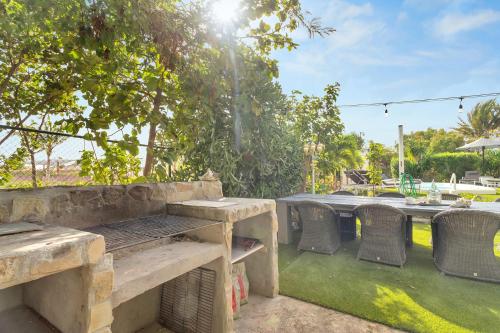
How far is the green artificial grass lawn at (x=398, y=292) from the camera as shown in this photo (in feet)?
8.52

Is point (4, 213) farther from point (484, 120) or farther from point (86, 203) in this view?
point (484, 120)

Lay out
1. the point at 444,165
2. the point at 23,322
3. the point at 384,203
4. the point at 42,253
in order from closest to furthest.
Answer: the point at 42,253
the point at 23,322
the point at 384,203
the point at 444,165

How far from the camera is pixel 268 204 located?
120 inches

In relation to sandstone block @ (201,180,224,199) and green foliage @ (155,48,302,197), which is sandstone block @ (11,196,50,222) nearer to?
sandstone block @ (201,180,224,199)

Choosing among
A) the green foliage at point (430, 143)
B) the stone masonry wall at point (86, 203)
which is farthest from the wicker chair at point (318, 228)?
the green foliage at point (430, 143)

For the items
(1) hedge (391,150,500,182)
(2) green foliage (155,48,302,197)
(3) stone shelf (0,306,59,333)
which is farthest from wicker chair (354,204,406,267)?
(1) hedge (391,150,500,182)

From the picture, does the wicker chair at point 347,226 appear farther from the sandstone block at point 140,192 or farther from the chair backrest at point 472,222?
the sandstone block at point 140,192

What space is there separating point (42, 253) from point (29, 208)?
3.27 ft

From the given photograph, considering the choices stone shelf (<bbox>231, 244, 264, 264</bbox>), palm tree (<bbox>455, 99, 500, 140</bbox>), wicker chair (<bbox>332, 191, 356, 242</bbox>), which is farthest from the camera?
palm tree (<bbox>455, 99, 500, 140</bbox>)

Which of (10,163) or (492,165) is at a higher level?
(10,163)

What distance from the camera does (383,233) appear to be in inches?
151

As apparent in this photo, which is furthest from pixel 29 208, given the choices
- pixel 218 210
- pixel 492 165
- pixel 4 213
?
pixel 492 165

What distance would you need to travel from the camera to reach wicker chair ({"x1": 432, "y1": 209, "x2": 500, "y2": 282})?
10.4 ft

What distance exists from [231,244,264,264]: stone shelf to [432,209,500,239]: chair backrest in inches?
97.7
